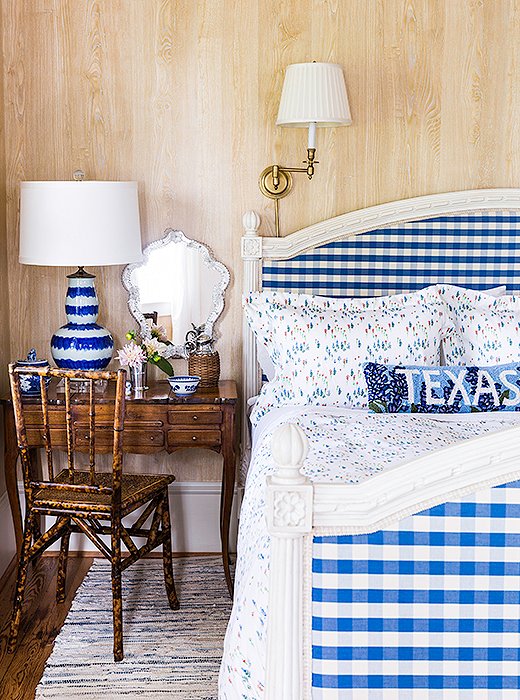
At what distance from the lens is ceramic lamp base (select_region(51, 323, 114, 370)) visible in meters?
3.51

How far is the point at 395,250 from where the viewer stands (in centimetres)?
369

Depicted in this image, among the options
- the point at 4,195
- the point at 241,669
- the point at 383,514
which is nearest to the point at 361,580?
the point at 383,514

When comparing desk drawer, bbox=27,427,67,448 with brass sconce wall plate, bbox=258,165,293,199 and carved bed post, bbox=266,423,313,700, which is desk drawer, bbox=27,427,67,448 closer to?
brass sconce wall plate, bbox=258,165,293,199

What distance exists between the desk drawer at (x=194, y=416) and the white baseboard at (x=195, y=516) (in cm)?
57

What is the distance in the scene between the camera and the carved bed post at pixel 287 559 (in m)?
1.69

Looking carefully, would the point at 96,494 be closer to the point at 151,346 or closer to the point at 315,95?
the point at 151,346

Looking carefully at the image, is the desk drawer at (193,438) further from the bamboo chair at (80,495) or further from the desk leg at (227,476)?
the bamboo chair at (80,495)

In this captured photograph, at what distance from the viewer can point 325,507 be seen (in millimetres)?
1728

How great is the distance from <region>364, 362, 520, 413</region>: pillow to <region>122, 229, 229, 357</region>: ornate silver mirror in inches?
39.1

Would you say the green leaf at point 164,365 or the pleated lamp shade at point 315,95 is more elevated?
the pleated lamp shade at point 315,95

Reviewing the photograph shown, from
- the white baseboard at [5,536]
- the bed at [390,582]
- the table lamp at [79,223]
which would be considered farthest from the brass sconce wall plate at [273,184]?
the bed at [390,582]

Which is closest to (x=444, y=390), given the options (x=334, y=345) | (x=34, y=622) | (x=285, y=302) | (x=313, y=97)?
(x=334, y=345)

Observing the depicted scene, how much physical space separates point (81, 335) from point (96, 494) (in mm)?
772

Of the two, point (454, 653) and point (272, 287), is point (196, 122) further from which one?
point (454, 653)
